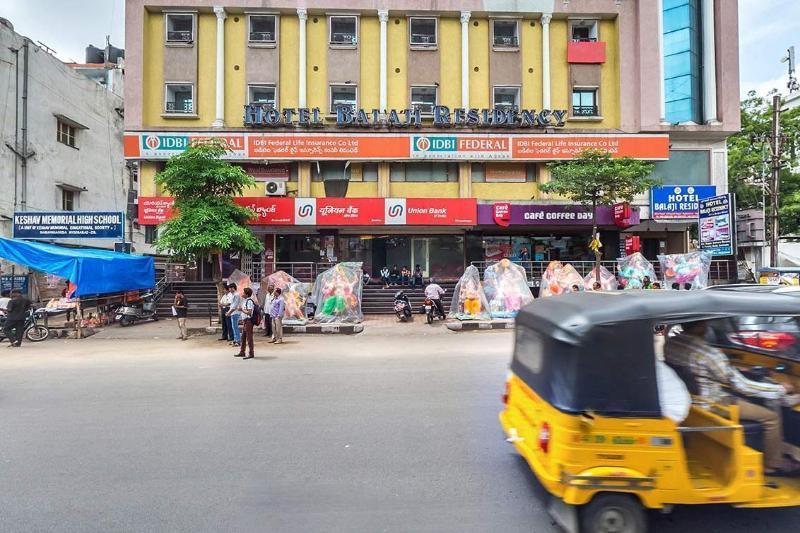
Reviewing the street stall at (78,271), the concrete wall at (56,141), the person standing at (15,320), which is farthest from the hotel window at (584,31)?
the concrete wall at (56,141)

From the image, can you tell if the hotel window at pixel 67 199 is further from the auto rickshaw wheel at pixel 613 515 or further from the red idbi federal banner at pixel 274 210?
the auto rickshaw wheel at pixel 613 515

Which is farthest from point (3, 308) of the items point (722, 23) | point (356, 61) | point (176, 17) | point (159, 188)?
point (722, 23)

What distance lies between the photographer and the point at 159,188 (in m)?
22.1

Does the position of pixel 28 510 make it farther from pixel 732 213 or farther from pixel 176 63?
pixel 176 63

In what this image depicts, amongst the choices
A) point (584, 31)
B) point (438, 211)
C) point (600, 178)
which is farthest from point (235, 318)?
point (584, 31)

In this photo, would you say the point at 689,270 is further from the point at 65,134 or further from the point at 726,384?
the point at 65,134

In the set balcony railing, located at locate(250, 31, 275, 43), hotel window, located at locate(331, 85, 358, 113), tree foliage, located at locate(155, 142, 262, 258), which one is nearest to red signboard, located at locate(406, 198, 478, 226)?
hotel window, located at locate(331, 85, 358, 113)

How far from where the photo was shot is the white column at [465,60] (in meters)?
23.2

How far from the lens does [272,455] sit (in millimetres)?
4770

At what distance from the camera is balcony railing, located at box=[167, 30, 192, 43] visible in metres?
22.7

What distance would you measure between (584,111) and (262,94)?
16012 millimetres

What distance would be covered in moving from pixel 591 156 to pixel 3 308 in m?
21.0

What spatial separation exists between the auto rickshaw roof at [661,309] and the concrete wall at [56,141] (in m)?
25.2

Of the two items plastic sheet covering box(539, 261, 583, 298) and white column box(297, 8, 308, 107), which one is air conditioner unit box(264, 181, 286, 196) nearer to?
white column box(297, 8, 308, 107)
